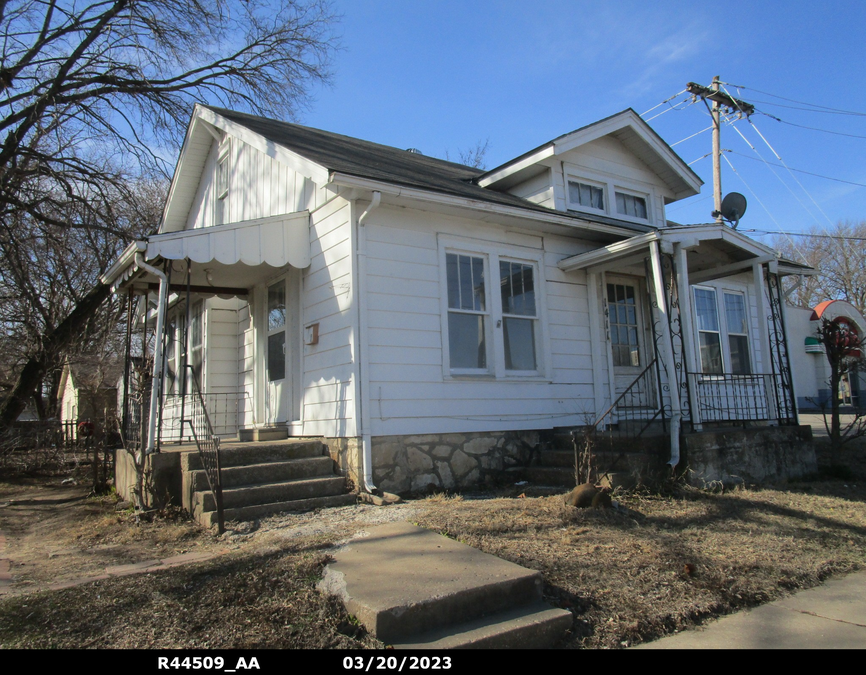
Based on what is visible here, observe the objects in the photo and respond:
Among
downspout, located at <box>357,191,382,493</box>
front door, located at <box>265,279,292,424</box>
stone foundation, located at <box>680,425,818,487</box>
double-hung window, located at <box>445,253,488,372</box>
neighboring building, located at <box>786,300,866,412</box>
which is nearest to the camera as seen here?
downspout, located at <box>357,191,382,493</box>

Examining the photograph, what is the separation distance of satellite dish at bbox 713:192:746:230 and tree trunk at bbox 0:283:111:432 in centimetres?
1173

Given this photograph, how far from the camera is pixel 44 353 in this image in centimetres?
1285

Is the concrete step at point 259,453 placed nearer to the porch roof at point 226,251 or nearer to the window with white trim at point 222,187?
the porch roof at point 226,251

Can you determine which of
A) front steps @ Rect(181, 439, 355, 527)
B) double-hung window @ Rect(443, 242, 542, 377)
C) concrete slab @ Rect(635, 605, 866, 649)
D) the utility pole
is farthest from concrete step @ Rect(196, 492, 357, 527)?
the utility pole

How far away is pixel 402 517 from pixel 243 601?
85.4 inches

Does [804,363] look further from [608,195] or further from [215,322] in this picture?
[215,322]

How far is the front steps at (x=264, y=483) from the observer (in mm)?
5855

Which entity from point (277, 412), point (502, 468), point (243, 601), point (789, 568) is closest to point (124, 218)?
point (277, 412)

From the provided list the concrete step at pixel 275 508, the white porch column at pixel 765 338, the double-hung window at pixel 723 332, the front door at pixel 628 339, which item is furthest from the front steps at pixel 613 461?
the double-hung window at pixel 723 332

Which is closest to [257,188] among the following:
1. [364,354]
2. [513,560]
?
[364,354]

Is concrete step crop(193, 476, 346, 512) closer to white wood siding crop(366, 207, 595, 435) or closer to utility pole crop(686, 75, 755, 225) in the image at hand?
white wood siding crop(366, 207, 595, 435)

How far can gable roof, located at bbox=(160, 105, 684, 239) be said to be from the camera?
7.19m

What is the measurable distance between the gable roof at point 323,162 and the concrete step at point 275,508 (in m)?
3.35

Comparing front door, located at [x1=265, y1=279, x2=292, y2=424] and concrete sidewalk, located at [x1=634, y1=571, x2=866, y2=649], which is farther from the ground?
front door, located at [x1=265, y1=279, x2=292, y2=424]
